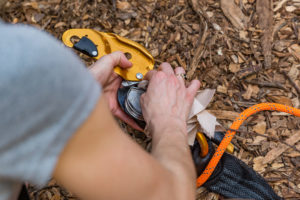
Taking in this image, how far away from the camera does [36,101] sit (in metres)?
0.49

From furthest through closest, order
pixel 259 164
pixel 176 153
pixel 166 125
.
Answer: pixel 259 164, pixel 166 125, pixel 176 153

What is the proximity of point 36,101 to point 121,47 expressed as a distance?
893mm

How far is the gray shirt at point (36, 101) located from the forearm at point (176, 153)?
0.38m

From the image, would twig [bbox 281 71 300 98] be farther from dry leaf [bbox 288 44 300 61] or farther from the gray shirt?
the gray shirt

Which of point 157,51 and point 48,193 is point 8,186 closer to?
point 48,193

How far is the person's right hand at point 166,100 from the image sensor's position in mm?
1043

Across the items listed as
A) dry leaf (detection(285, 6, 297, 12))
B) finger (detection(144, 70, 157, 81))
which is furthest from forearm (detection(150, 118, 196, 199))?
dry leaf (detection(285, 6, 297, 12))


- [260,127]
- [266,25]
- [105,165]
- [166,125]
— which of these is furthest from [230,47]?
[105,165]

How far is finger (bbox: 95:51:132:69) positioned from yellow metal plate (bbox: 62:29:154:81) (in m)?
0.04

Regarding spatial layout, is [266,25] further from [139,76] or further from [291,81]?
[139,76]

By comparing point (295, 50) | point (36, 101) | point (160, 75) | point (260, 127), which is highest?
point (36, 101)

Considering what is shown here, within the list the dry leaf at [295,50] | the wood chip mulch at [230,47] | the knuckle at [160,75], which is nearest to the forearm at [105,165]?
the knuckle at [160,75]

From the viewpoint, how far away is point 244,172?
1.37m

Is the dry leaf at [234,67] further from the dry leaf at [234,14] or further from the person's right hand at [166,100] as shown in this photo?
the person's right hand at [166,100]
